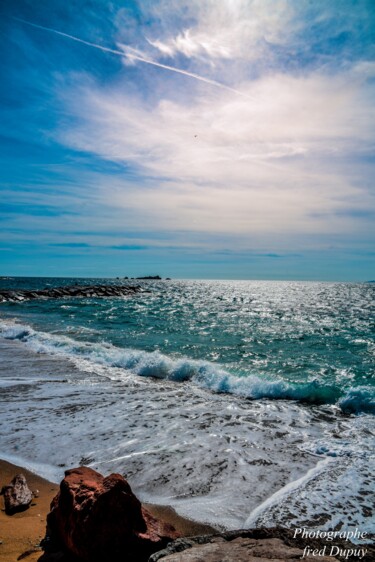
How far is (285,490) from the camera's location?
191 inches

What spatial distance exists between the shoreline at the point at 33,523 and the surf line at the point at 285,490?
54 centimetres

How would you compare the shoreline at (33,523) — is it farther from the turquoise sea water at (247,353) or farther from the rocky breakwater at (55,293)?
the rocky breakwater at (55,293)

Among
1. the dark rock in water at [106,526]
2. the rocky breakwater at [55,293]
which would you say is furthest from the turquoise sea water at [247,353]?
the rocky breakwater at [55,293]

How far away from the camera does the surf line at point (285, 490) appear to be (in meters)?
4.23

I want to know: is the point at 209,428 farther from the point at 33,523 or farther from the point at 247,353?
the point at 247,353

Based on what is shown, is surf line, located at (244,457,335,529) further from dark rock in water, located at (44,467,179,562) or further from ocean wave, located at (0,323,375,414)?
ocean wave, located at (0,323,375,414)

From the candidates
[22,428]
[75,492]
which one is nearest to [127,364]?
[22,428]

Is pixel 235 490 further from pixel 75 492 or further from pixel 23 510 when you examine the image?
pixel 23 510

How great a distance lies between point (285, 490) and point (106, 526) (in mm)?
2841

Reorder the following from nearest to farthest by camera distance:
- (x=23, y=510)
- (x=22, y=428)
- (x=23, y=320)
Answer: (x=23, y=510)
(x=22, y=428)
(x=23, y=320)

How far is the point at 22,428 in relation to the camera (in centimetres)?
679

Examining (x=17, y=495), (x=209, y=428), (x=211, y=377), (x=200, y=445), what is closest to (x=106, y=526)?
(x=17, y=495)

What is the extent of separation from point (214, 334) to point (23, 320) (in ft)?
48.8

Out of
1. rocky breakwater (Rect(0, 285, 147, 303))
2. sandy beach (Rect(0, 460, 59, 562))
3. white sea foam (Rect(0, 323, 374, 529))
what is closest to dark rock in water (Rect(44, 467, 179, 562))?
sandy beach (Rect(0, 460, 59, 562))
